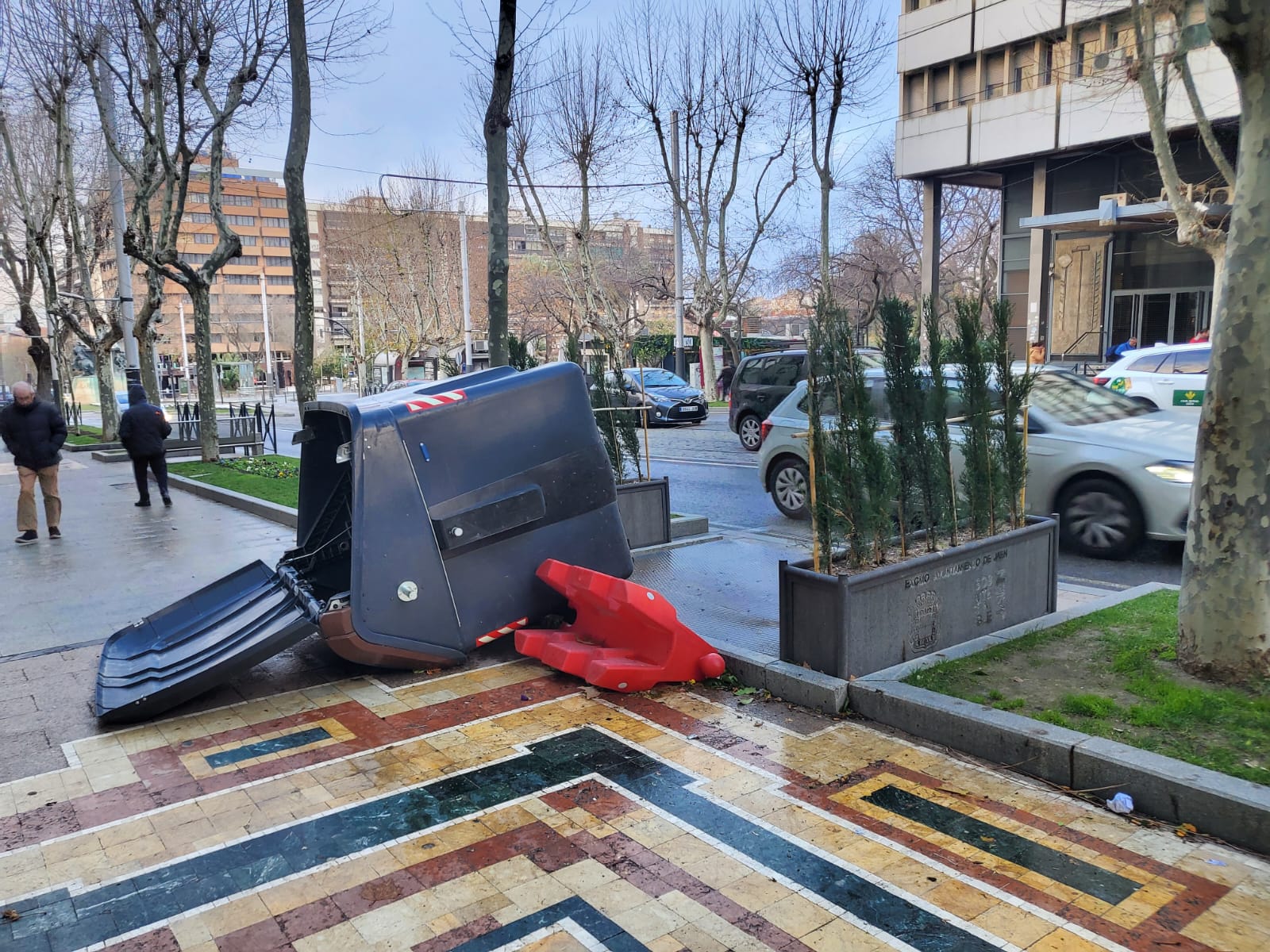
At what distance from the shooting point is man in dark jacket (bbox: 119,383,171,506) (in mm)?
12234

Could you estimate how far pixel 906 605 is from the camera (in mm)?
4957

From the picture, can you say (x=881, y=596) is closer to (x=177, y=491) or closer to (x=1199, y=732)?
(x=1199, y=732)

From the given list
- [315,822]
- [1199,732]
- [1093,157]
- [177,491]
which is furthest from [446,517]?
[1093,157]

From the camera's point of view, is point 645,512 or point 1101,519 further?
point 645,512

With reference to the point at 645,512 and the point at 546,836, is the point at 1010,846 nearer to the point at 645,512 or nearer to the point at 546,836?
the point at 546,836

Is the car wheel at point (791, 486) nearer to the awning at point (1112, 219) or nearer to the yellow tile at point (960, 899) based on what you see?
the yellow tile at point (960, 899)

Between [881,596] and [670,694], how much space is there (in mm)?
1241

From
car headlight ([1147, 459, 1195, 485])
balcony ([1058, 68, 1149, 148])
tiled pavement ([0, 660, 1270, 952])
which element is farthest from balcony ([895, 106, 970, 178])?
tiled pavement ([0, 660, 1270, 952])

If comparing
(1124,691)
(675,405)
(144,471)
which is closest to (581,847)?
(1124,691)

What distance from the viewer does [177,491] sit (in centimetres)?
1454

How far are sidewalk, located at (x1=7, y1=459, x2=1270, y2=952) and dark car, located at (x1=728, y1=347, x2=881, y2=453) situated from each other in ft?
41.7

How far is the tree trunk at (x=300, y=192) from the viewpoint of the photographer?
10.8m

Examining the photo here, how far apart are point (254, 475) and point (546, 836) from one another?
42.5 ft

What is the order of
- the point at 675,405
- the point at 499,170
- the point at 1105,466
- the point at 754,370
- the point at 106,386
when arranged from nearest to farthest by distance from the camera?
the point at 1105,466 → the point at 499,170 → the point at 754,370 → the point at 106,386 → the point at 675,405
